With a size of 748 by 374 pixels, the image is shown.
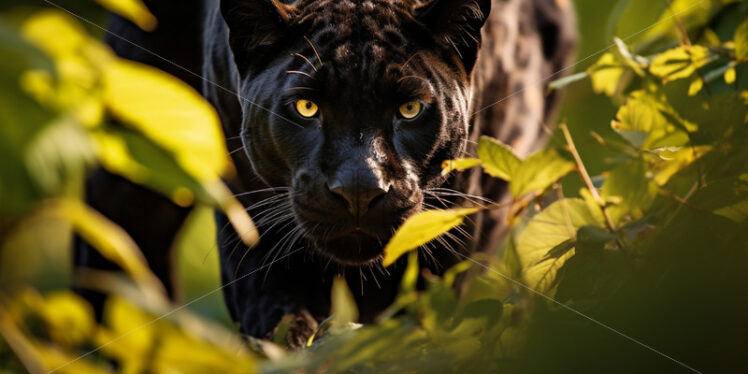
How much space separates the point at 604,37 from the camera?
92 centimetres

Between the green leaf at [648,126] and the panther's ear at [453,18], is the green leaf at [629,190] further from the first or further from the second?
the panther's ear at [453,18]

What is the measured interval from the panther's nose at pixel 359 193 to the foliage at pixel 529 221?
16 cm

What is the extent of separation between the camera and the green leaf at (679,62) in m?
0.73

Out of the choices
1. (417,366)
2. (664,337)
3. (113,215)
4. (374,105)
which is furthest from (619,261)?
(113,215)

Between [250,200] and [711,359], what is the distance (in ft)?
2.24

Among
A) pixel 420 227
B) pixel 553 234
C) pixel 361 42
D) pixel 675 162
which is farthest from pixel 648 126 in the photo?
pixel 361 42

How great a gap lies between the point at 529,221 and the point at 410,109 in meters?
0.33

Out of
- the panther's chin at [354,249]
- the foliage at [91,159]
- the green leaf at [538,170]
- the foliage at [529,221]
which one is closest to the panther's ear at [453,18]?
the foliage at [529,221]

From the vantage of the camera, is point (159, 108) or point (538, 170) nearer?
point (159, 108)

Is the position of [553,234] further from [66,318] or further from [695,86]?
[66,318]

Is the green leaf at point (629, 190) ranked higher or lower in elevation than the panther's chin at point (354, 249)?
higher

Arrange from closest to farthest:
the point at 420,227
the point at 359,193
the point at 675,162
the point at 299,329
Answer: the point at 420,227
the point at 675,162
the point at 359,193
the point at 299,329

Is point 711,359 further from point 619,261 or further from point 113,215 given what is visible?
point 113,215

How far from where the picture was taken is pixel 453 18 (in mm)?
929
